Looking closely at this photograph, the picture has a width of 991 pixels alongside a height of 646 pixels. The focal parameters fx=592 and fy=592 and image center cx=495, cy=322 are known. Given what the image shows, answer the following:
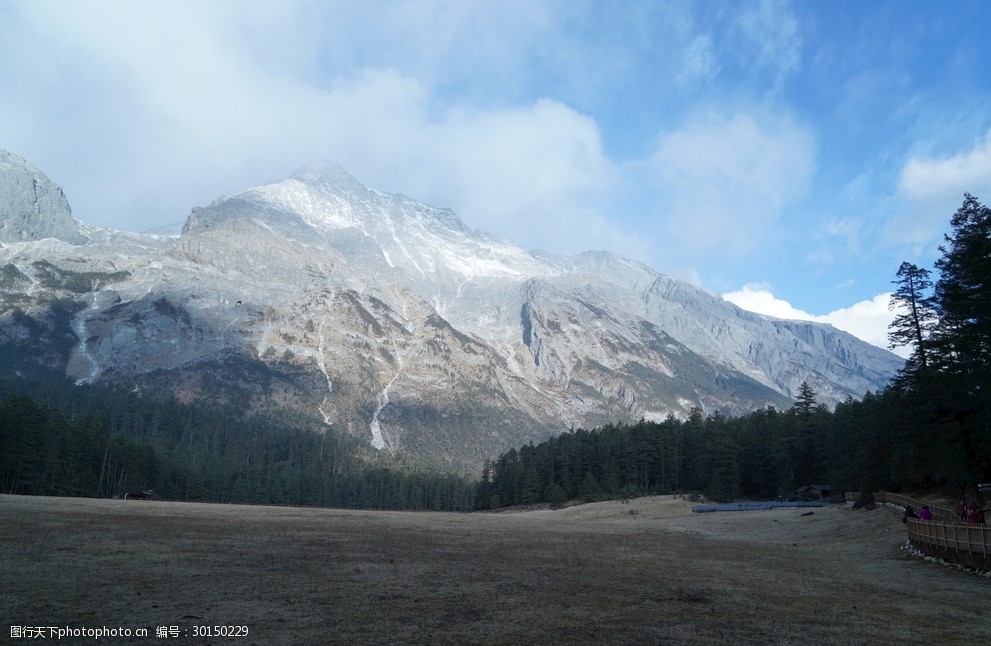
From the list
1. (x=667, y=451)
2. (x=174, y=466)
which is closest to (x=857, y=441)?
(x=667, y=451)

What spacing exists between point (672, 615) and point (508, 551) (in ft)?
53.2

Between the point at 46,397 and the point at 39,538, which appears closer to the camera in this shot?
the point at 39,538

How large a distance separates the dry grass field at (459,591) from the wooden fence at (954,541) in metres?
0.83

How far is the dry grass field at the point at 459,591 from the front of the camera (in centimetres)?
1253

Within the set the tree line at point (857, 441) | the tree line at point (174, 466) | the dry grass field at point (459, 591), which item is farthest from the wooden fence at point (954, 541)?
the tree line at point (174, 466)

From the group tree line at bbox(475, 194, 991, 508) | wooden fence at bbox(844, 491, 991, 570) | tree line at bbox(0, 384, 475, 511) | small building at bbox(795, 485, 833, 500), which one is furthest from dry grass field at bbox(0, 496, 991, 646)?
tree line at bbox(0, 384, 475, 511)

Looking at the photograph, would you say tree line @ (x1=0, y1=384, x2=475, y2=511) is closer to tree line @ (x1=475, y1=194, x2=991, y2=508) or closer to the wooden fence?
tree line @ (x1=475, y1=194, x2=991, y2=508)

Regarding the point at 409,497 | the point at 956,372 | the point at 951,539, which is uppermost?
the point at 956,372

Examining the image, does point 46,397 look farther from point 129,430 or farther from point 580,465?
point 580,465

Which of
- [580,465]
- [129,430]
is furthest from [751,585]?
[129,430]

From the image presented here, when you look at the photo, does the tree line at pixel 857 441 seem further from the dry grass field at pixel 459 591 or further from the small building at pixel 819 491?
the dry grass field at pixel 459 591

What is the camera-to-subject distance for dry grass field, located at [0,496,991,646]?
12531mm

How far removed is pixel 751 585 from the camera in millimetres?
20219

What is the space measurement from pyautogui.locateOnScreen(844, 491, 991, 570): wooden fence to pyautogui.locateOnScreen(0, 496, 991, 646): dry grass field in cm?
83
